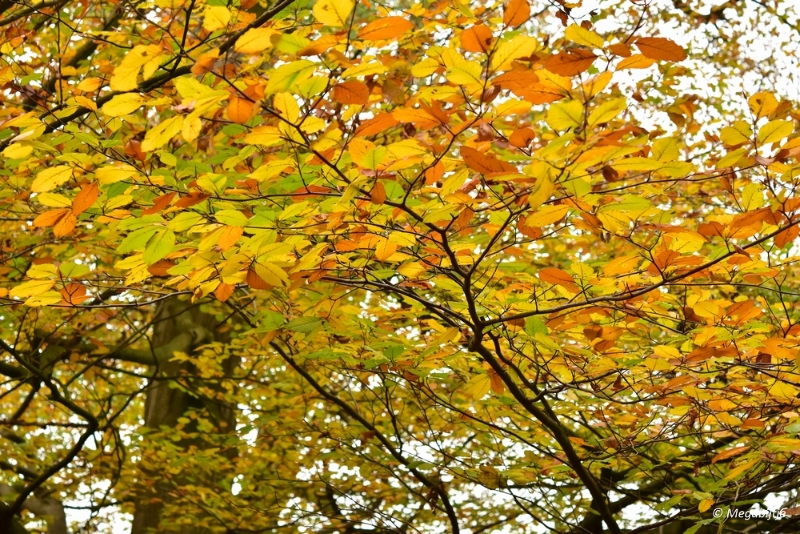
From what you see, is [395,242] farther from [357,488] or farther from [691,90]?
[691,90]

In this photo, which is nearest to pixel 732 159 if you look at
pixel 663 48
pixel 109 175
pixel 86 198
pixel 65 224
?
pixel 663 48

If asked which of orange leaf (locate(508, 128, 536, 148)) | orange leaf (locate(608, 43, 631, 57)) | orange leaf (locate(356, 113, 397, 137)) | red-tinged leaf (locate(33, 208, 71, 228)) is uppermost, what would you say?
red-tinged leaf (locate(33, 208, 71, 228))

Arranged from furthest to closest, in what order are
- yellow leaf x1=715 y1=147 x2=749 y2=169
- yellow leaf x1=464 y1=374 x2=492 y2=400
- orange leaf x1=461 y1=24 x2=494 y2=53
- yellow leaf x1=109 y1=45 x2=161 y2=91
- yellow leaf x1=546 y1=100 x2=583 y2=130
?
yellow leaf x1=464 y1=374 x2=492 y2=400 < yellow leaf x1=715 y1=147 x2=749 y2=169 < yellow leaf x1=109 y1=45 x2=161 y2=91 < orange leaf x1=461 y1=24 x2=494 y2=53 < yellow leaf x1=546 y1=100 x2=583 y2=130

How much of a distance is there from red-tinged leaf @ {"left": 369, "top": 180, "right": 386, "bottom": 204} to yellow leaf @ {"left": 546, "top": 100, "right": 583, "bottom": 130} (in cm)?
43

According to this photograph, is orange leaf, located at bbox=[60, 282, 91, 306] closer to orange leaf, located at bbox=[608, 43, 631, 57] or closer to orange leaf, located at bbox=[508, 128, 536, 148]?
orange leaf, located at bbox=[508, 128, 536, 148]

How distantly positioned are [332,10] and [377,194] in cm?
42

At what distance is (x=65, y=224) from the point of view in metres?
1.96

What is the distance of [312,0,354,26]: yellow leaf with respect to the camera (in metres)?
1.39

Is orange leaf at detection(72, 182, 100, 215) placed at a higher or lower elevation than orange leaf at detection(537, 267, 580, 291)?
higher

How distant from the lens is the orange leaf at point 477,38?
142cm

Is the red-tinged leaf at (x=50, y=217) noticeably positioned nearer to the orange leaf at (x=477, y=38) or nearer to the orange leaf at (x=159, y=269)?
the orange leaf at (x=159, y=269)

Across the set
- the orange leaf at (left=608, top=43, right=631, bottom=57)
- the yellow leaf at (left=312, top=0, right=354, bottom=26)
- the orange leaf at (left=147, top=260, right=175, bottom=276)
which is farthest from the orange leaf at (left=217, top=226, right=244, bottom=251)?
the orange leaf at (left=608, top=43, right=631, bottom=57)

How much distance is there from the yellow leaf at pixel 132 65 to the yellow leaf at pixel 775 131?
1.42m

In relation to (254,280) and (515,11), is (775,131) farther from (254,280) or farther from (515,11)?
(254,280)
